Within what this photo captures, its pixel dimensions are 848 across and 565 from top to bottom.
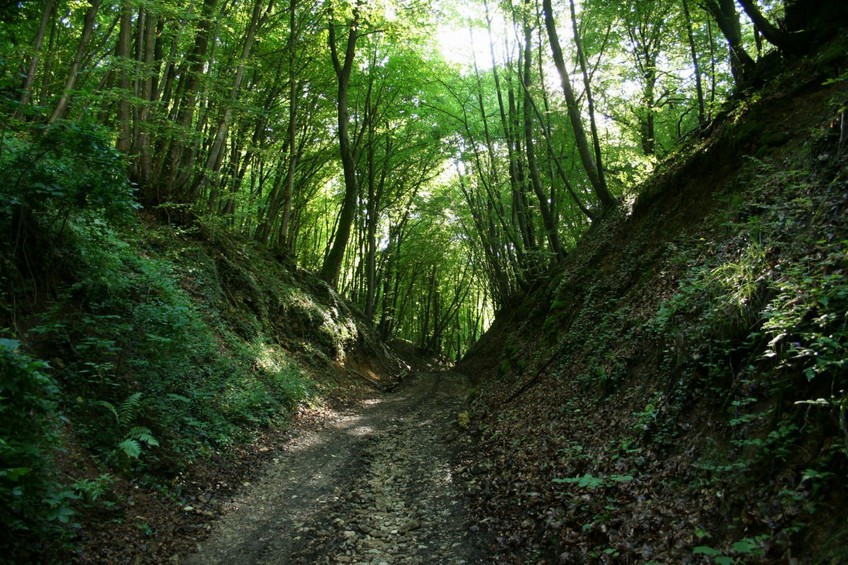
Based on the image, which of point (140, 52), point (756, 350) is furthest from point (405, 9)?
point (756, 350)

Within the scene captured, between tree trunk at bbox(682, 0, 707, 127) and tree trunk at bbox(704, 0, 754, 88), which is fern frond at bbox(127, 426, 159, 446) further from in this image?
tree trunk at bbox(682, 0, 707, 127)

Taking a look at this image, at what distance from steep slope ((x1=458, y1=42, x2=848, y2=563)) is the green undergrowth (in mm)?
4230

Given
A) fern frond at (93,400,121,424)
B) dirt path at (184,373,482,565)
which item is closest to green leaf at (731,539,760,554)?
dirt path at (184,373,482,565)

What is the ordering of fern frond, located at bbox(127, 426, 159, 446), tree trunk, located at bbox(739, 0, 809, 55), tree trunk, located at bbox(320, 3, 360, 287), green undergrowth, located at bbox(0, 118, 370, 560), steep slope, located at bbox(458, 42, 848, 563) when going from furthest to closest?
tree trunk, located at bbox(320, 3, 360, 287), tree trunk, located at bbox(739, 0, 809, 55), fern frond, located at bbox(127, 426, 159, 446), green undergrowth, located at bbox(0, 118, 370, 560), steep slope, located at bbox(458, 42, 848, 563)

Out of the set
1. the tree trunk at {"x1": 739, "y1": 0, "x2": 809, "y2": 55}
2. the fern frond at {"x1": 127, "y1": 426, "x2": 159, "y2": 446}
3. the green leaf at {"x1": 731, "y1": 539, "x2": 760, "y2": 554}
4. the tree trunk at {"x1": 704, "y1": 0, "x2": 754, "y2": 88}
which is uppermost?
the tree trunk at {"x1": 704, "y1": 0, "x2": 754, "y2": 88}

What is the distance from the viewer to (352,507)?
6406 mm

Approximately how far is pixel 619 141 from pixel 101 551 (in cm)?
1939

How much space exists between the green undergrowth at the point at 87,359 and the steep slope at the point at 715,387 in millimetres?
4230

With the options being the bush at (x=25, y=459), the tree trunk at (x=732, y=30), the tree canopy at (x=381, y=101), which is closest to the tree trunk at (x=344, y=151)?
the tree canopy at (x=381, y=101)

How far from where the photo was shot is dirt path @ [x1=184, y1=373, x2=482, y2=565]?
5.22 m

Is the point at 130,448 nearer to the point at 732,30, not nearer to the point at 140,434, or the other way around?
the point at 140,434

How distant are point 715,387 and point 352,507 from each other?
4673 mm

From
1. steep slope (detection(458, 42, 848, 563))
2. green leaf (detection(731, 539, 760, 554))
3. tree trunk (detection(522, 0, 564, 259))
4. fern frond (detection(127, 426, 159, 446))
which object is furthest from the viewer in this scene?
tree trunk (detection(522, 0, 564, 259))

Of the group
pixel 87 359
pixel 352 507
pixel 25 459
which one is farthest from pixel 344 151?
pixel 25 459
